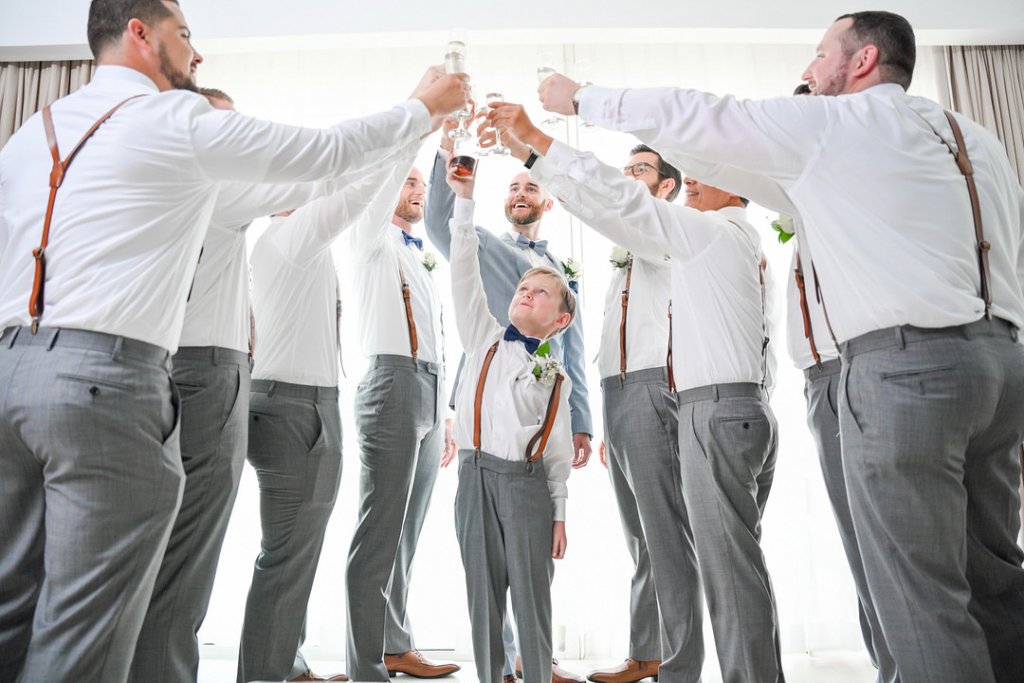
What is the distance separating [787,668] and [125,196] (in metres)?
3.64

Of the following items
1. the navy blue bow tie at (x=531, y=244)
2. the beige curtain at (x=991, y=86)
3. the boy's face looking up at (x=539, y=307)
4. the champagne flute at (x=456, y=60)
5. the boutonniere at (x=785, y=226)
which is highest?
the beige curtain at (x=991, y=86)

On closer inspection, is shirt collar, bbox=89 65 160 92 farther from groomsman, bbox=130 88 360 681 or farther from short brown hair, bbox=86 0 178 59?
groomsman, bbox=130 88 360 681

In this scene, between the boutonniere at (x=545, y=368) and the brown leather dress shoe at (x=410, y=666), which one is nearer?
the boutonniere at (x=545, y=368)

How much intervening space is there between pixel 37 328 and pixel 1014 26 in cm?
495

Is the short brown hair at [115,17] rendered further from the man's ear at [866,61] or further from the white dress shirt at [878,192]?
the man's ear at [866,61]

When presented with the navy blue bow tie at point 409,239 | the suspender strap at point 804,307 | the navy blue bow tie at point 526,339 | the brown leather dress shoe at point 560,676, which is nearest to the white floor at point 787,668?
the brown leather dress shoe at point 560,676

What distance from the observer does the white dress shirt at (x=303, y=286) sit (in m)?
2.61

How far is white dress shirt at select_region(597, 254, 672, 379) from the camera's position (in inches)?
117

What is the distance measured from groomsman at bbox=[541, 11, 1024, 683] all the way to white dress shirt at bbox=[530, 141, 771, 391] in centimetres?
48

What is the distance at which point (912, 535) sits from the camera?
5.60 ft

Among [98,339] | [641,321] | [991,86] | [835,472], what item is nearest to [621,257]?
[641,321]

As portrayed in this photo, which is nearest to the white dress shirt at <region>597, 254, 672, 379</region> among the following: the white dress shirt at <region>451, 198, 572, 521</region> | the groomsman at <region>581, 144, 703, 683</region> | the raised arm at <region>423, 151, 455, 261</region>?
the groomsman at <region>581, 144, 703, 683</region>

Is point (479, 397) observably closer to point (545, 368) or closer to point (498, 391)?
point (498, 391)

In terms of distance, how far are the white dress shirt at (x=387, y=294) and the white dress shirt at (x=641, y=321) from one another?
2.35 feet
